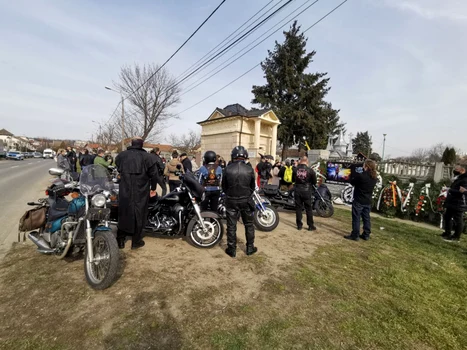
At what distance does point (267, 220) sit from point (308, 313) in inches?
113

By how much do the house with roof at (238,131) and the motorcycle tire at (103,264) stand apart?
529 inches

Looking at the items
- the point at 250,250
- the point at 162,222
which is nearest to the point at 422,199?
the point at 250,250

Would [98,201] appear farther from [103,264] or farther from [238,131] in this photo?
[238,131]

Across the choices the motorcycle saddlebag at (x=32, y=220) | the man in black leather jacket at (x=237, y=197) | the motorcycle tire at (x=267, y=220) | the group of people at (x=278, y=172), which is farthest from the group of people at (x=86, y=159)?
the group of people at (x=278, y=172)

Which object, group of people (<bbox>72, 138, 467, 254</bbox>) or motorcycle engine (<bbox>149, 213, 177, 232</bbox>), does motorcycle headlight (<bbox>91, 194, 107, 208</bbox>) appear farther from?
motorcycle engine (<bbox>149, 213, 177, 232</bbox>)

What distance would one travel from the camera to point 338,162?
10.1m

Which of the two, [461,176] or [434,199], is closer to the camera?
[461,176]

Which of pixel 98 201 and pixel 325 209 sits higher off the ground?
pixel 98 201

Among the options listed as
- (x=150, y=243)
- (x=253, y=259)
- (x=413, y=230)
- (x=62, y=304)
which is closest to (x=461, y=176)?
(x=413, y=230)

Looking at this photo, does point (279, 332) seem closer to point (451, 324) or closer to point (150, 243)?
point (451, 324)

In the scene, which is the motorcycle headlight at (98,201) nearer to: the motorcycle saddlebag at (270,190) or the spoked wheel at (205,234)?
the spoked wheel at (205,234)

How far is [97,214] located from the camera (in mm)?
2986

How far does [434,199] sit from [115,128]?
111 ft

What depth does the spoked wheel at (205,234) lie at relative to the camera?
4.25 metres
